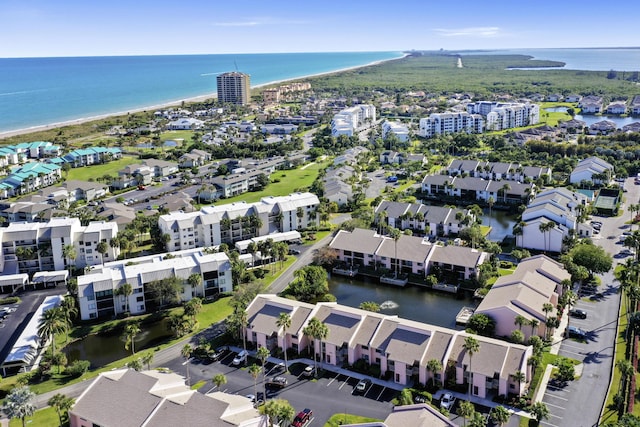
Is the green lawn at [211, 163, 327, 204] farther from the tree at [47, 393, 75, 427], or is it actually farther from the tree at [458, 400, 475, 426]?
the tree at [458, 400, 475, 426]

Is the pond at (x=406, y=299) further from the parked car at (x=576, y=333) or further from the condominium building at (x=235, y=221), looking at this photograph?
the condominium building at (x=235, y=221)

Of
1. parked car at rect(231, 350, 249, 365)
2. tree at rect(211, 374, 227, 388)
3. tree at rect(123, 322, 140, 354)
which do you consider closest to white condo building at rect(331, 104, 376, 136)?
tree at rect(123, 322, 140, 354)

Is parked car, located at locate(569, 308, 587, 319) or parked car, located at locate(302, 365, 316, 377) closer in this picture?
parked car, located at locate(302, 365, 316, 377)

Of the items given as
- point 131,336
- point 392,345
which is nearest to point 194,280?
point 131,336

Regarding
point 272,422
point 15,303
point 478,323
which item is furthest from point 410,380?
point 15,303

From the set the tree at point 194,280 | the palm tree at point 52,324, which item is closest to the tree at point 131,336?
the palm tree at point 52,324

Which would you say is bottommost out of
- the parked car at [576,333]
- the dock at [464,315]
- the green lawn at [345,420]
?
the green lawn at [345,420]

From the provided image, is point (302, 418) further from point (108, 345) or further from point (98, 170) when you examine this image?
point (98, 170)
